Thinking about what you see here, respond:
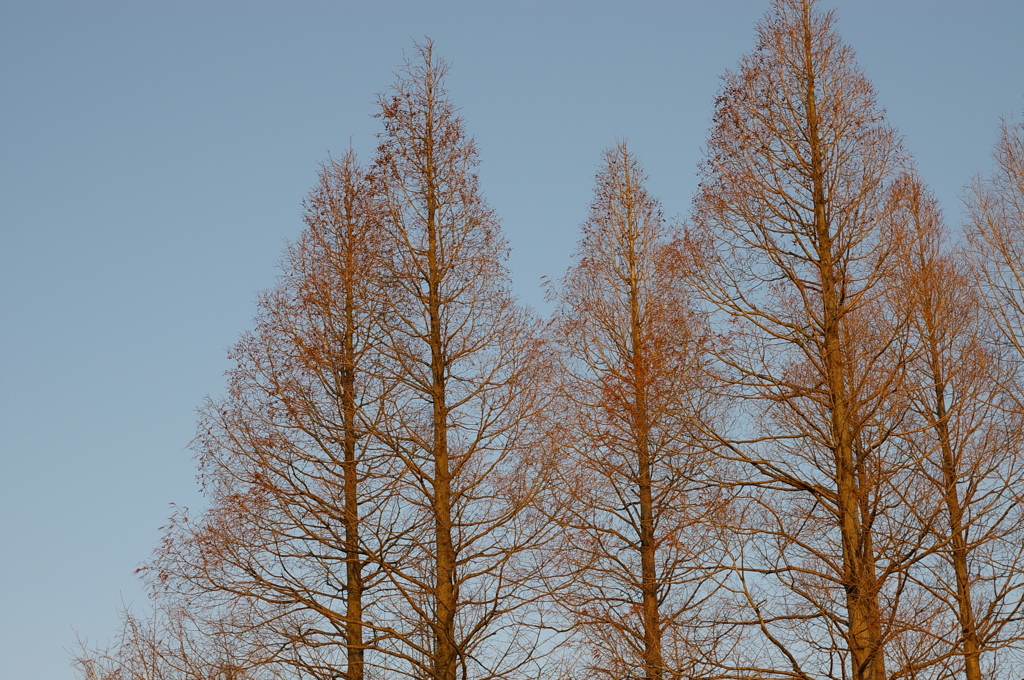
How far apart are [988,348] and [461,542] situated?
830 cm

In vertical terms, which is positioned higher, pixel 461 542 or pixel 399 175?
pixel 399 175

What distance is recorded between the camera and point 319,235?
628 inches

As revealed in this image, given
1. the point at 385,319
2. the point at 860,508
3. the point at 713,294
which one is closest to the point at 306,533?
the point at 385,319

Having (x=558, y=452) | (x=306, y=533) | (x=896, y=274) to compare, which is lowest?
(x=306, y=533)

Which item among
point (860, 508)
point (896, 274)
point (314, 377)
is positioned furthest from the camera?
point (314, 377)

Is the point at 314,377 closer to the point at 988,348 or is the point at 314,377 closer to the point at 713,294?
the point at 713,294

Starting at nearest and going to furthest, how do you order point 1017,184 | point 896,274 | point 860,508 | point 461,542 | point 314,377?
point 860,508
point 896,274
point 461,542
point 314,377
point 1017,184

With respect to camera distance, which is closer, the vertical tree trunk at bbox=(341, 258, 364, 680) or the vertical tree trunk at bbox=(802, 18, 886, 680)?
the vertical tree trunk at bbox=(802, 18, 886, 680)

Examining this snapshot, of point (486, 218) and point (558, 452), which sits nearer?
point (558, 452)

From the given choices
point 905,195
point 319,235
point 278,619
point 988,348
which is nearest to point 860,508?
point 905,195

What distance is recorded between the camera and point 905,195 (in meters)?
12.5

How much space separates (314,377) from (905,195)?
26.2 feet

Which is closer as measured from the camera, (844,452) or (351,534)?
(844,452)

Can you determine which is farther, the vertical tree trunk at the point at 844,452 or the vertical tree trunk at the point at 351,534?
the vertical tree trunk at the point at 351,534
